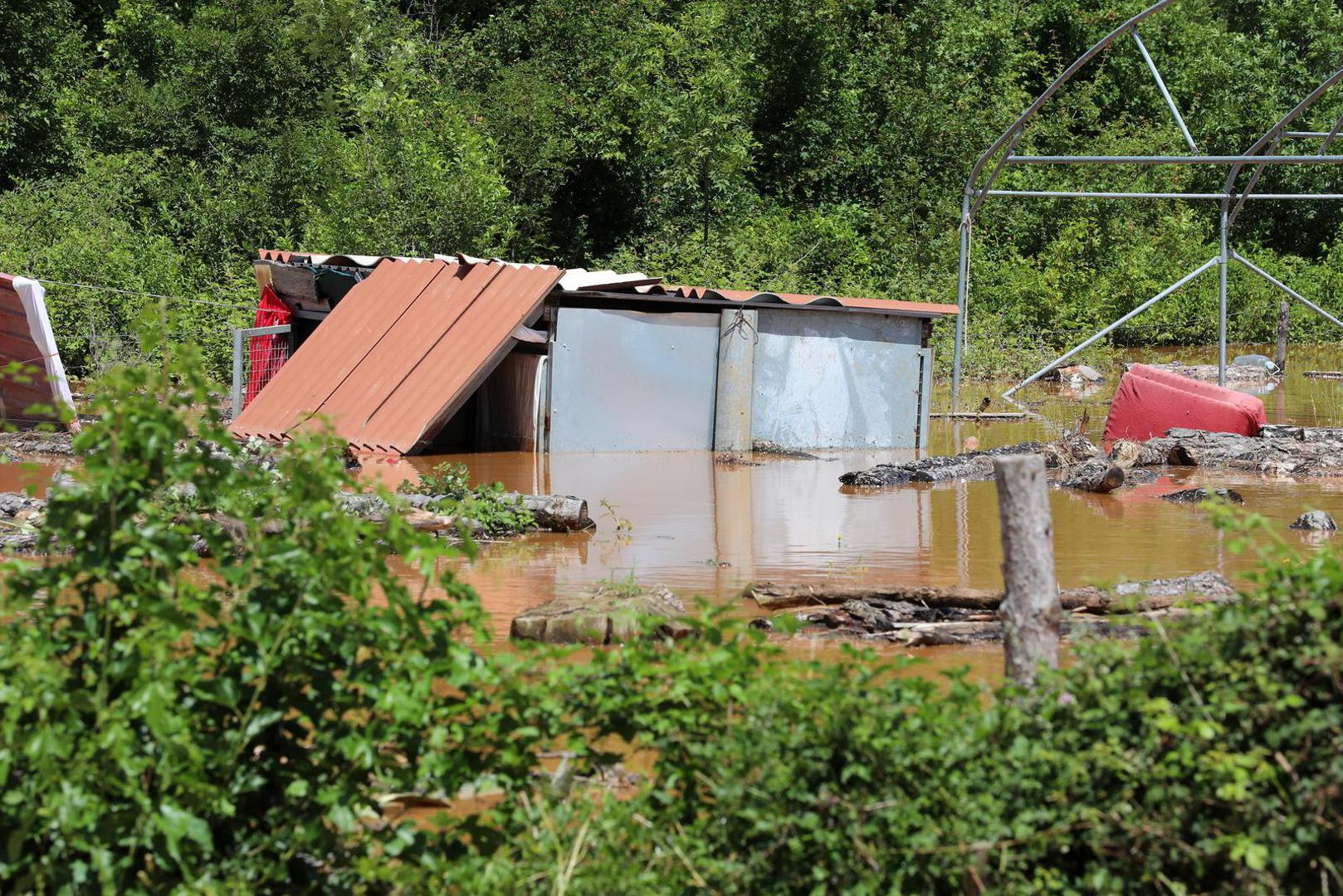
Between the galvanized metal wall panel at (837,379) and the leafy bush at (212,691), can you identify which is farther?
the galvanized metal wall panel at (837,379)

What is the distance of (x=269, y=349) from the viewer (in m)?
18.7

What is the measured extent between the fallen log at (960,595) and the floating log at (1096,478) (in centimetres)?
480

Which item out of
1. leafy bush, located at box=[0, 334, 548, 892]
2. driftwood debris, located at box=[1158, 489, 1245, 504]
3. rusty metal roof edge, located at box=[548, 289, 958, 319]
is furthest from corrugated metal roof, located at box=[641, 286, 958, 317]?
leafy bush, located at box=[0, 334, 548, 892]

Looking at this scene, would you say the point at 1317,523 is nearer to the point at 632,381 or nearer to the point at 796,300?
the point at 796,300

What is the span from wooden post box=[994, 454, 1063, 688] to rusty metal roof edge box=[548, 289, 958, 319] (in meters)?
11.2

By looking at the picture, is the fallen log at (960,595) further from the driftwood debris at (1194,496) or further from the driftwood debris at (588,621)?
the driftwood debris at (1194,496)

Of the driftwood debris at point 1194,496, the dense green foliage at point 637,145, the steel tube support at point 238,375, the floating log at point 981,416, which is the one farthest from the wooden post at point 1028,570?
the dense green foliage at point 637,145

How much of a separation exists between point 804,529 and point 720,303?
5.70 meters

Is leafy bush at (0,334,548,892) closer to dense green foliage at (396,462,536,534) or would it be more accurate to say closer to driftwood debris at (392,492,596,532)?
dense green foliage at (396,462,536,534)

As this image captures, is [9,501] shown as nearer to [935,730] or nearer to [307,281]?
[307,281]

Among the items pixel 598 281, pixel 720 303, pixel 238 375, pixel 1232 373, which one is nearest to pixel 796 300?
pixel 720 303

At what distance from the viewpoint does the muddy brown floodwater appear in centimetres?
917

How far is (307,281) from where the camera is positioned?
59.0 feet

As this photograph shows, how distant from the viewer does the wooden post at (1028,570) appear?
4699mm
